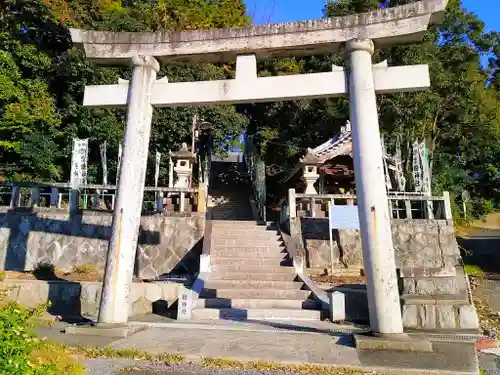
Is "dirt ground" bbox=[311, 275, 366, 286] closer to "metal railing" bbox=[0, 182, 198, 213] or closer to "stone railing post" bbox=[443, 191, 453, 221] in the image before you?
"stone railing post" bbox=[443, 191, 453, 221]

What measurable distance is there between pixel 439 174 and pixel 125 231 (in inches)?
863

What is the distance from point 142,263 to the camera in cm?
1338

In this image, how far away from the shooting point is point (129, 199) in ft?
22.9

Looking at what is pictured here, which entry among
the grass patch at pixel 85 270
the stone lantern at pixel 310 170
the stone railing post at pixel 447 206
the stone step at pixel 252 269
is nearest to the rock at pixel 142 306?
the stone step at pixel 252 269

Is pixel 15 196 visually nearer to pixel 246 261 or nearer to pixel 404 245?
pixel 246 261

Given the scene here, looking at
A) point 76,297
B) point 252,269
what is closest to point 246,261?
point 252,269

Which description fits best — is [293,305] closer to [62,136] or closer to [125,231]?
[125,231]

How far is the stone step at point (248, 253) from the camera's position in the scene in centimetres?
1201

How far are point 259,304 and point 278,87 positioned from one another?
495cm

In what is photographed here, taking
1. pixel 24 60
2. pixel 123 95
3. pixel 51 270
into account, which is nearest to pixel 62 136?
pixel 24 60

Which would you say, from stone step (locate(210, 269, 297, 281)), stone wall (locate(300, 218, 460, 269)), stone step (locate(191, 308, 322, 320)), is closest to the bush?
stone step (locate(191, 308, 322, 320))

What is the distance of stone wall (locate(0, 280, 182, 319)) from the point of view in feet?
28.9

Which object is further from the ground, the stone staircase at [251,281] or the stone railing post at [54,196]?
the stone railing post at [54,196]

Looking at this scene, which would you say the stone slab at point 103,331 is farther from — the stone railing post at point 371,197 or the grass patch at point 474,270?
the grass patch at point 474,270
